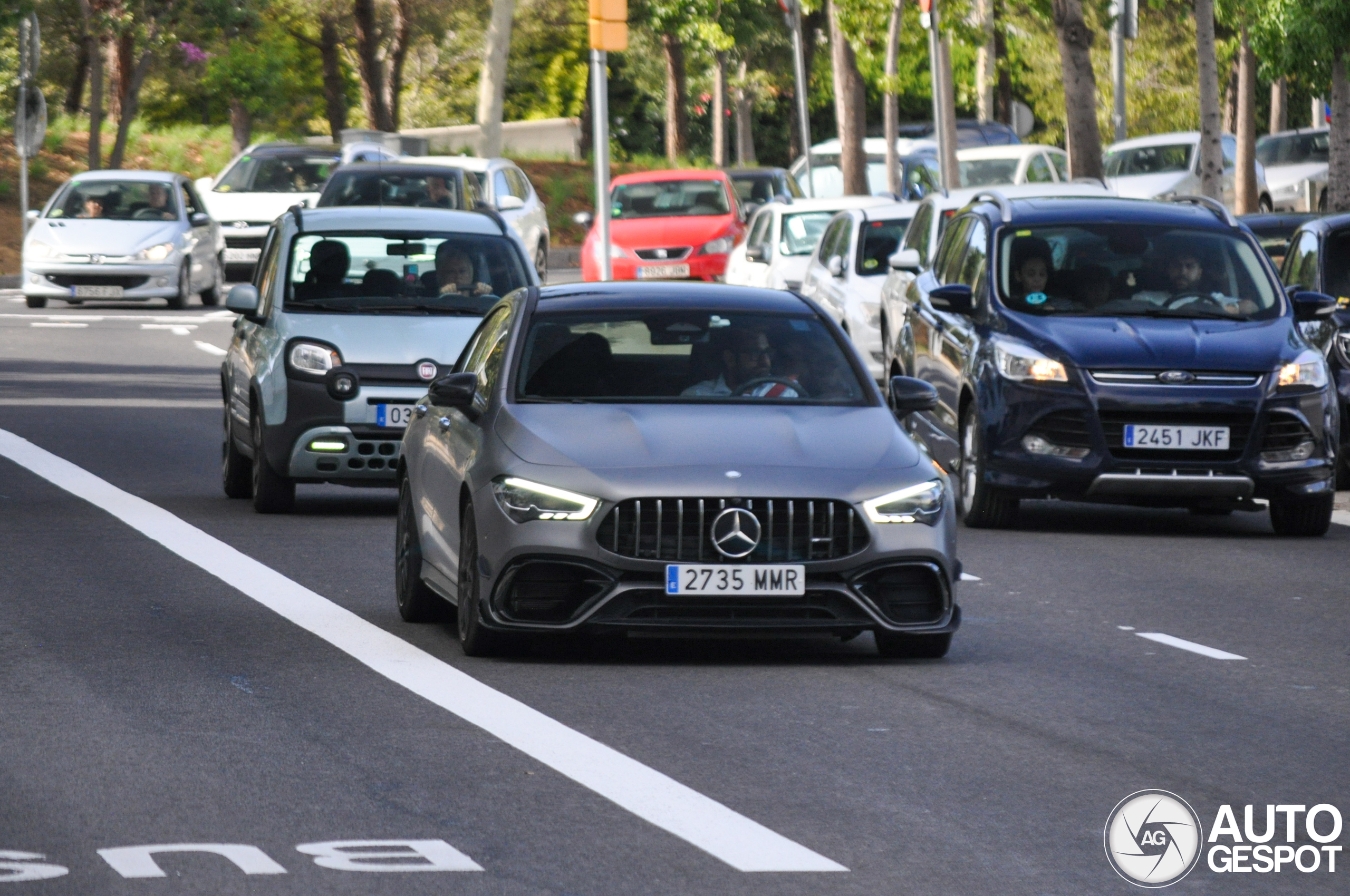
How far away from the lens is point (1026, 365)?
14602mm

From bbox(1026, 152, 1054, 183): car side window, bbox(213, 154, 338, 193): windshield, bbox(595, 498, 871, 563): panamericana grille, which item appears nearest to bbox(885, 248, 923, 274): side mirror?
bbox(595, 498, 871, 563): panamericana grille

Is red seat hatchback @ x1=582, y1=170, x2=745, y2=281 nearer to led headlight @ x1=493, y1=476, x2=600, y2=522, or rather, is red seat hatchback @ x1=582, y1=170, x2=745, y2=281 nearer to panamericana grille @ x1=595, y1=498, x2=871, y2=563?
led headlight @ x1=493, y1=476, x2=600, y2=522

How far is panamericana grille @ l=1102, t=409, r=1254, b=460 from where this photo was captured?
14328mm

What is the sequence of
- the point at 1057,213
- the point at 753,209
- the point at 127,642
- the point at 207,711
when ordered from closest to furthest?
the point at 207,711, the point at 127,642, the point at 1057,213, the point at 753,209

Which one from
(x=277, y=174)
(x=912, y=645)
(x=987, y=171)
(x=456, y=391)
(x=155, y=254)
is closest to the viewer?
(x=912, y=645)

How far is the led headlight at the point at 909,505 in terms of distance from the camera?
9664 mm

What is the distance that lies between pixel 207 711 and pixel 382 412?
20.0ft

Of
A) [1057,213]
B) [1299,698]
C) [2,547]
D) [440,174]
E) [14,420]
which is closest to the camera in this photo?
[1299,698]

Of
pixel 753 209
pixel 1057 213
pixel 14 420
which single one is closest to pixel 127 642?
pixel 1057 213

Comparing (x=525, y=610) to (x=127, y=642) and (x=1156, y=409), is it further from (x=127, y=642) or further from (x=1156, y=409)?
(x=1156, y=409)

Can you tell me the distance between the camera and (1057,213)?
51.9ft

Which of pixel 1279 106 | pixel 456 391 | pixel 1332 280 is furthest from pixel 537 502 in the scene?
pixel 1279 106

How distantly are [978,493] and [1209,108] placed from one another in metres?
19.4

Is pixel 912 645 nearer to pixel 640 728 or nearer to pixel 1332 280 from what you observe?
pixel 640 728
